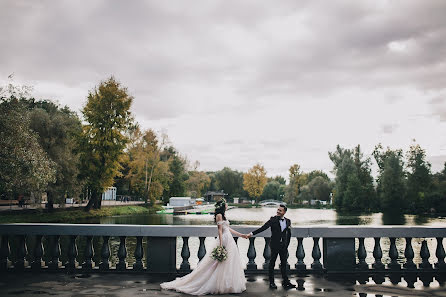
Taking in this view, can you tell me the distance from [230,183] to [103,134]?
106 m

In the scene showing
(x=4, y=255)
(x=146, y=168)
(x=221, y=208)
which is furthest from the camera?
(x=146, y=168)

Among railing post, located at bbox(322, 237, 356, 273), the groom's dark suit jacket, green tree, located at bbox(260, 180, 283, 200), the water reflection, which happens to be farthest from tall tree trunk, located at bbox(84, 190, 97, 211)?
green tree, located at bbox(260, 180, 283, 200)

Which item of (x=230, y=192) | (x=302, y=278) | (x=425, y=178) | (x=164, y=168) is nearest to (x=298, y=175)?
(x=230, y=192)

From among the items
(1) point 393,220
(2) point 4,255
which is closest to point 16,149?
(2) point 4,255

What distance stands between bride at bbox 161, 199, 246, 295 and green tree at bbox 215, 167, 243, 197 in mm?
142417

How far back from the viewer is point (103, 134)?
157ft

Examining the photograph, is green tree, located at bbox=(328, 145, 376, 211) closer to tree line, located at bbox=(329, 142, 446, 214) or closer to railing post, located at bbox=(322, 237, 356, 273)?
tree line, located at bbox=(329, 142, 446, 214)

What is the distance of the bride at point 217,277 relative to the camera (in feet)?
25.1

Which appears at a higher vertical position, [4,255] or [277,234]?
[277,234]

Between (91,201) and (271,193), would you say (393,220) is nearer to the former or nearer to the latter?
(91,201)

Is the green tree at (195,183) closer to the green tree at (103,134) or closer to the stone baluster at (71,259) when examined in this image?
the green tree at (103,134)

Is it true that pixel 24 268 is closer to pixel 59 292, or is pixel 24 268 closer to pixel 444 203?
pixel 59 292

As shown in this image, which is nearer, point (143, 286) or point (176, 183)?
point (143, 286)

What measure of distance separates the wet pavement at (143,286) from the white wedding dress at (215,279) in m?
0.23
